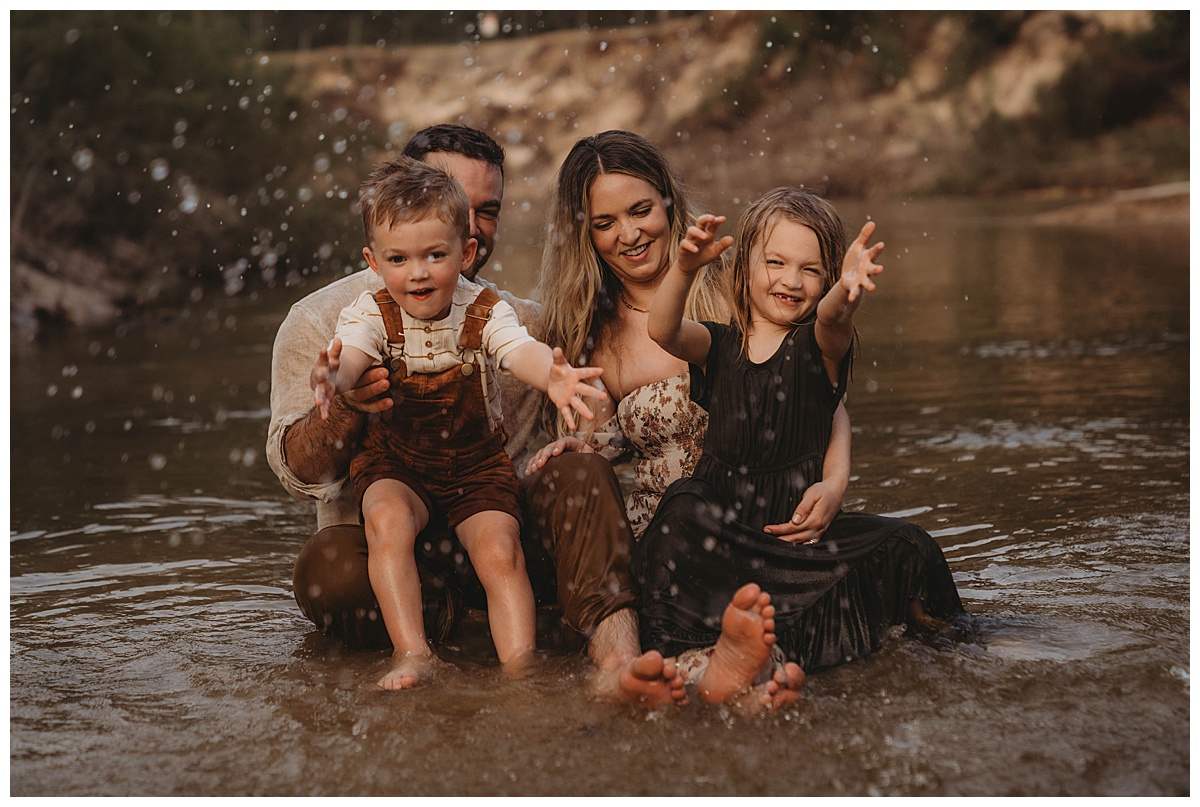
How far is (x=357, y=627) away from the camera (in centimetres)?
347

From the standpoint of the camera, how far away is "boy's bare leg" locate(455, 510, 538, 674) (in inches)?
128

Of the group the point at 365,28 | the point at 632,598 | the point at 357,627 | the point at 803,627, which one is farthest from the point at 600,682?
the point at 365,28

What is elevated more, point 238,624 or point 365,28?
point 365,28

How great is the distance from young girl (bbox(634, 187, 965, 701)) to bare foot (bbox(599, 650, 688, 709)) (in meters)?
0.35

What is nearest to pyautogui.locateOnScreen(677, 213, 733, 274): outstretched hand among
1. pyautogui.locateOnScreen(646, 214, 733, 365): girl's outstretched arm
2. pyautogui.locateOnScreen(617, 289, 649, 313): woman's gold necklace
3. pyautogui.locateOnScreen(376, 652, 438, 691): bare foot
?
pyautogui.locateOnScreen(646, 214, 733, 365): girl's outstretched arm

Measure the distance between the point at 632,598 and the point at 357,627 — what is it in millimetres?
775

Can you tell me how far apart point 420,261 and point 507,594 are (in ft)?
2.94

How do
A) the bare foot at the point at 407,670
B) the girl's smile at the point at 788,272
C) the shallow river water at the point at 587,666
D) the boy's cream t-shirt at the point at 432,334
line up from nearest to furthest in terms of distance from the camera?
the shallow river water at the point at 587,666
the bare foot at the point at 407,670
the boy's cream t-shirt at the point at 432,334
the girl's smile at the point at 788,272

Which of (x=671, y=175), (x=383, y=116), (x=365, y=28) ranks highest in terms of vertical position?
(x=365, y=28)

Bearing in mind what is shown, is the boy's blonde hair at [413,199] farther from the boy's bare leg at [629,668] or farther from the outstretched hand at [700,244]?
the boy's bare leg at [629,668]

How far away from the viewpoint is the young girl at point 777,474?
10.7 ft

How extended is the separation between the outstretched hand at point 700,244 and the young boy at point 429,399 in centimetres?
37

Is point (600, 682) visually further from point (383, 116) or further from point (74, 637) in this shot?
point (383, 116)

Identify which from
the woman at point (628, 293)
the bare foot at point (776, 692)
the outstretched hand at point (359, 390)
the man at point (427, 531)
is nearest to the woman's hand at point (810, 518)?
the woman at point (628, 293)
